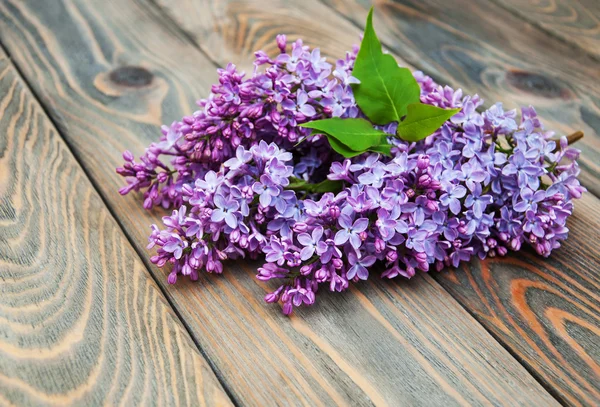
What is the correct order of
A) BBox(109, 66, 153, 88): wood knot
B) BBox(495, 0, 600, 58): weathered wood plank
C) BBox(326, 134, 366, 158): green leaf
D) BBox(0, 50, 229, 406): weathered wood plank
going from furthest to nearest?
BBox(495, 0, 600, 58): weathered wood plank
BBox(109, 66, 153, 88): wood knot
BBox(326, 134, 366, 158): green leaf
BBox(0, 50, 229, 406): weathered wood plank

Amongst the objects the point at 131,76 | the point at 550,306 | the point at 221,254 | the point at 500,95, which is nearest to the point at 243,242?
the point at 221,254

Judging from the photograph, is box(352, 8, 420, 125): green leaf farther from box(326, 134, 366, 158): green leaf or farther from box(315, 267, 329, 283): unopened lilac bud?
Answer: box(315, 267, 329, 283): unopened lilac bud

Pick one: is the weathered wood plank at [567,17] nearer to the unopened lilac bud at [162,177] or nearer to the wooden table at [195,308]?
the wooden table at [195,308]

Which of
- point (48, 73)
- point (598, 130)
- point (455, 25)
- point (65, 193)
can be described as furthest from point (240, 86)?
point (455, 25)

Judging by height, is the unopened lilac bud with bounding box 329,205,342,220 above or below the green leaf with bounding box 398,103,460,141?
below

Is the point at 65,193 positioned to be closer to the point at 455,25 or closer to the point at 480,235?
the point at 480,235

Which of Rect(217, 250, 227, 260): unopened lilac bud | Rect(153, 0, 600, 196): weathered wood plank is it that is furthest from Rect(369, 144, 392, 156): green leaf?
Rect(153, 0, 600, 196): weathered wood plank
